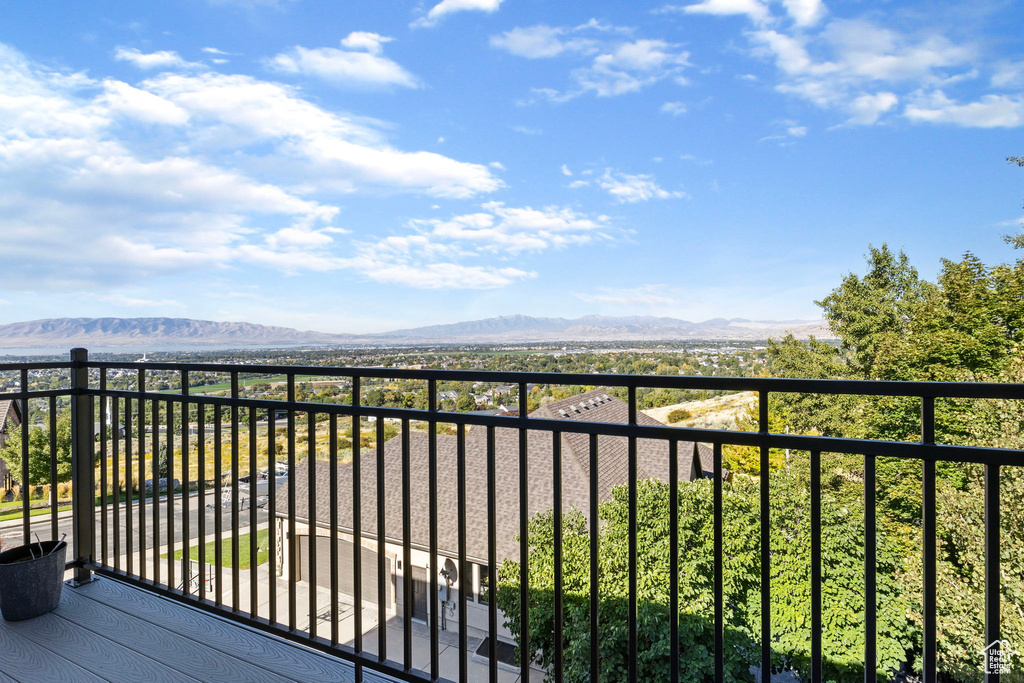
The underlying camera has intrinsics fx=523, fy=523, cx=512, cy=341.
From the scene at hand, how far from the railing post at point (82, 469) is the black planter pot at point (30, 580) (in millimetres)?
224

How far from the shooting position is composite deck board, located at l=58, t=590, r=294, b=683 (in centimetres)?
163

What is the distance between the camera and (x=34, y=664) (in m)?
1.67

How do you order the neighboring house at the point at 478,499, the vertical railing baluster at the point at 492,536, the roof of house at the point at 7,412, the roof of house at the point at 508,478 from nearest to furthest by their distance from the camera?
the vertical railing baluster at the point at 492,536, the roof of house at the point at 7,412, the neighboring house at the point at 478,499, the roof of house at the point at 508,478

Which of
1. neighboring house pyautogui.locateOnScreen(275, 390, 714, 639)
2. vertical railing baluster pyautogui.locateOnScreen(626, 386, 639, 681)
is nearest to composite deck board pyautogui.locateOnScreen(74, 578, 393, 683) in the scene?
vertical railing baluster pyautogui.locateOnScreen(626, 386, 639, 681)

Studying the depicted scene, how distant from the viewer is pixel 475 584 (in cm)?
Answer: 1775

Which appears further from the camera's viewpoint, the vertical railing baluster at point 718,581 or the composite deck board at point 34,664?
the composite deck board at point 34,664

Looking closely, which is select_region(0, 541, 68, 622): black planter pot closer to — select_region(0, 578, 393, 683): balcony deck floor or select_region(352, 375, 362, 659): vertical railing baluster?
select_region(0, 578, 393, 683): balcony deck floor

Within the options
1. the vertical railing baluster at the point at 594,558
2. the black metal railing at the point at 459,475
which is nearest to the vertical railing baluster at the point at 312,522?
the black metal railing at the point at 459,475

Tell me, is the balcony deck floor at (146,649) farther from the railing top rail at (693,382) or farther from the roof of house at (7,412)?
the roof of house at (7,412)

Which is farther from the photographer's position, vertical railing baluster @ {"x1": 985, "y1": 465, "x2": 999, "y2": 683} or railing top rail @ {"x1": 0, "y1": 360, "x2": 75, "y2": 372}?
railing top rail @ {"x1": 0, "y1": 360, "x2": 75, "y2": 372}

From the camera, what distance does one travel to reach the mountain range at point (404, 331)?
28.3m

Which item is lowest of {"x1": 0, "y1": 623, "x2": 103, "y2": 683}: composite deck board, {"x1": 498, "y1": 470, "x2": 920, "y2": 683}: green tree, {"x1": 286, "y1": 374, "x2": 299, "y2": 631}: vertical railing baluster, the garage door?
the garage door

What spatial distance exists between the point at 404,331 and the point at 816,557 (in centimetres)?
3956

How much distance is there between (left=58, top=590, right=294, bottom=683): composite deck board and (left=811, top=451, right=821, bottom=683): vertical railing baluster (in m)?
1.47
